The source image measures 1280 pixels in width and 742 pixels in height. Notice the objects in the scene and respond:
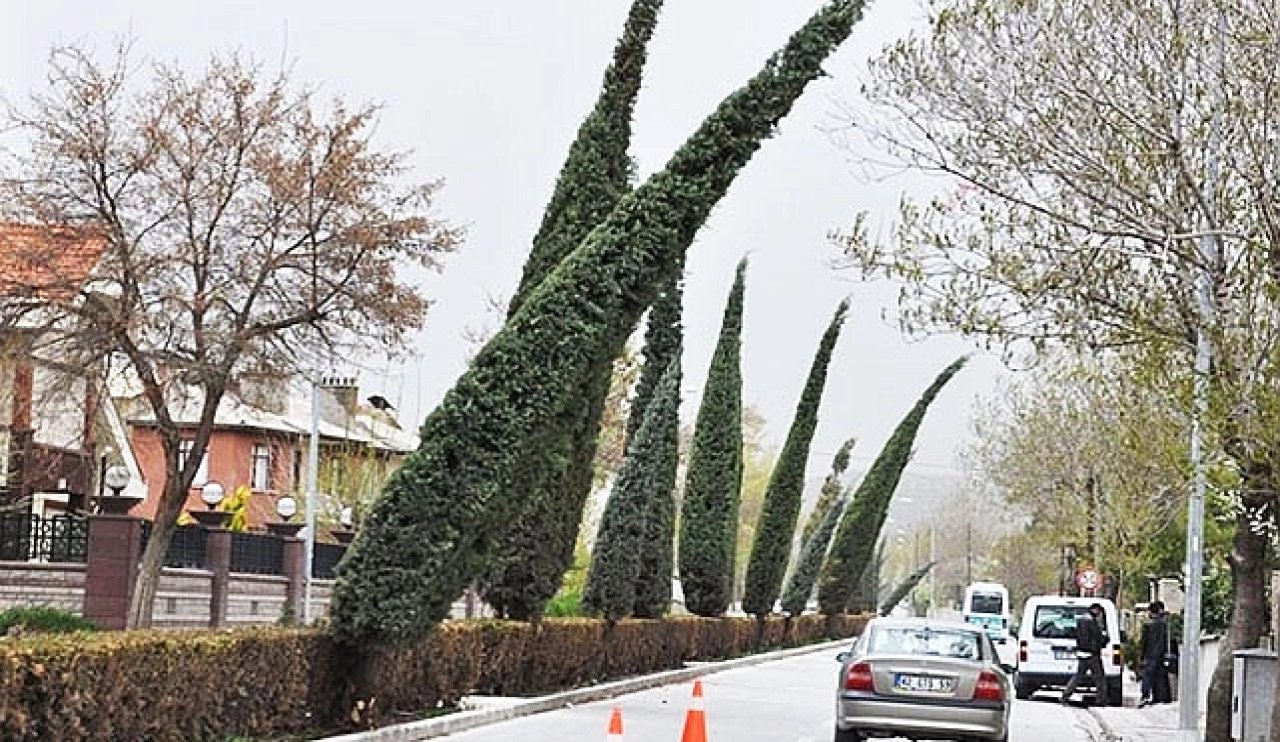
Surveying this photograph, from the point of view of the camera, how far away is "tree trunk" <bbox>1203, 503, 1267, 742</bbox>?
72.3 feet

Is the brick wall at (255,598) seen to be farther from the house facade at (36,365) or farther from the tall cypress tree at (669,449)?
the tall cypress tree at (669,449)

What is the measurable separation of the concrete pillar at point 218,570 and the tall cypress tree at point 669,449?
292 inches

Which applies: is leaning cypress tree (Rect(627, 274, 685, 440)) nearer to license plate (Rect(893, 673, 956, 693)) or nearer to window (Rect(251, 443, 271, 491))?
license plate (Rect(893, 673, 956, 693))

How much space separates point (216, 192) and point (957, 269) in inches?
777

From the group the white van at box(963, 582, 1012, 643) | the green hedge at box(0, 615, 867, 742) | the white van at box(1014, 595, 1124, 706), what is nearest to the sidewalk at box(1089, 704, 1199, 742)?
the white van at box(1014, 595, 1124, 706)

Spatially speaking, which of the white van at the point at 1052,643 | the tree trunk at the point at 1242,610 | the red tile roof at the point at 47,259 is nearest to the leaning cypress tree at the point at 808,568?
the white van at the point at 1052,643

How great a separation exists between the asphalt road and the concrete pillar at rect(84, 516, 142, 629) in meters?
7.76

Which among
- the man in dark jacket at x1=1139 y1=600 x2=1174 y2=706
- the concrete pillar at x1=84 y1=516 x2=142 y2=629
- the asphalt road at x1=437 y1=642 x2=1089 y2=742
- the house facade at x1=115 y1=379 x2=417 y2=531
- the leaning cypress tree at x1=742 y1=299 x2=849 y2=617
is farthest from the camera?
the house facade at x1=115 y1=379 x2=417 y2=531

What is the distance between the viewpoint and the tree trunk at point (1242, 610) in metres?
22.0

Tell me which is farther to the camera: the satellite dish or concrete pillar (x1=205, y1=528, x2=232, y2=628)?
the satellite dish

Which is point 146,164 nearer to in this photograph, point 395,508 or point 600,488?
point 395,508

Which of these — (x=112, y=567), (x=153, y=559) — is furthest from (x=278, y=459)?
(x=112, y=567)

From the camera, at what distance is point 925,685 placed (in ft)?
65.1

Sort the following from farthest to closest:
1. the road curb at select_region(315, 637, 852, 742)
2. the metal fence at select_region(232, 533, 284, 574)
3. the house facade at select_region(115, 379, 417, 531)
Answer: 1. the house facade at select_region(115, 379, 417, 531)
2. the metal fence at select_region(232, 533, 284, 574)
3. the road curb at select_region(315, 637, 852, 742)
